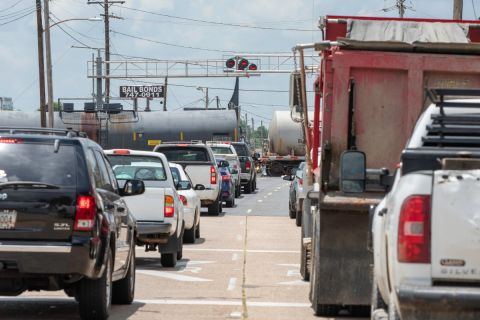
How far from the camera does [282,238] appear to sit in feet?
83.0

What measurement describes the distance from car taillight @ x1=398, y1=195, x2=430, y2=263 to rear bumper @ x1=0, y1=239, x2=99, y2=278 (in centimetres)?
438

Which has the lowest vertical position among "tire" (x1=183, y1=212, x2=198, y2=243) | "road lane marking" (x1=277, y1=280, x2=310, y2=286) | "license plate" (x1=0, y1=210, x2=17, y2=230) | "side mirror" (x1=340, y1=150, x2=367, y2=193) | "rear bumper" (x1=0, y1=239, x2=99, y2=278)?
"tire" (x1=183, y1=212, x2=198, y2=243)

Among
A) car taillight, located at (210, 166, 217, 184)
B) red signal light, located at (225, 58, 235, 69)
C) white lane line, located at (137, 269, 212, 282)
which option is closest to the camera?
white lane line, located at (137, 269, 212, 282)

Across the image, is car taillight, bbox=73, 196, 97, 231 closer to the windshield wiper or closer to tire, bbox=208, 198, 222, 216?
the windshield wiper

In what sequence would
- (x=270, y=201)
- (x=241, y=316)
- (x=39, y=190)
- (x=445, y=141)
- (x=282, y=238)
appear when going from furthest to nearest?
(x=270, y=201) < (x=282, y=238) < (x=241, y=316) < (x=39, y=190) < (x=445, y=141)

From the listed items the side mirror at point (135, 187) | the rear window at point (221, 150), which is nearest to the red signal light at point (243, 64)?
the rear window at point (221, 150)

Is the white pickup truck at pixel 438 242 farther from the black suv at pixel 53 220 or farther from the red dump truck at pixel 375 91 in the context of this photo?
the red dump truck at pixel 375 91

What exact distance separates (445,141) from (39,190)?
13.7ft

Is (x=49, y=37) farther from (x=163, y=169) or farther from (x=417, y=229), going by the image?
(x=417, y=229)

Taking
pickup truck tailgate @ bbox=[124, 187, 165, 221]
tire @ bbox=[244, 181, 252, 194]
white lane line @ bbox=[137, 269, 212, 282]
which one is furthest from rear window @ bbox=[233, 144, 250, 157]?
white lane line @ bbox=[137, 269, 212, 282]

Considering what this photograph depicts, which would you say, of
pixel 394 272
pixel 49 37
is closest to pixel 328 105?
pixel 394 272

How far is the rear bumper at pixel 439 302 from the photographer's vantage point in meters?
7.36

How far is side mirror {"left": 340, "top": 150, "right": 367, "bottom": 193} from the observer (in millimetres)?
8867

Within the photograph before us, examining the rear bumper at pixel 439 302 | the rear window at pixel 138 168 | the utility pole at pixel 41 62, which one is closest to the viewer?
the rear bumper at pixel 439 302
